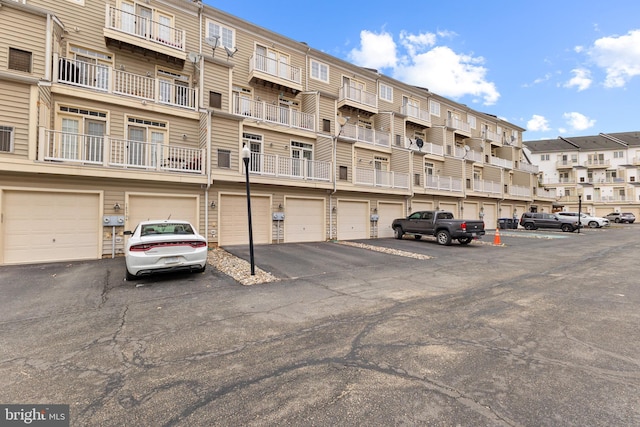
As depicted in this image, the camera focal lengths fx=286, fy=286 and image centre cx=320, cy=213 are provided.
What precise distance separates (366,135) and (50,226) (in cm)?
1634

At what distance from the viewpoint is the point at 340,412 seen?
244 cm

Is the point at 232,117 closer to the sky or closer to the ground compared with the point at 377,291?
closer to the sky

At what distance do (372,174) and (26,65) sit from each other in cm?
1579

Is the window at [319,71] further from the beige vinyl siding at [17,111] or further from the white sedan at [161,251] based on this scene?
the white sedan at [161,251]

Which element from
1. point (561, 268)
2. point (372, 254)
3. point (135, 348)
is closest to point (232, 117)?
point (372, 254)

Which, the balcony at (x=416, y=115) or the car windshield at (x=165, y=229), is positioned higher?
the balcony at (x=416, y=115)

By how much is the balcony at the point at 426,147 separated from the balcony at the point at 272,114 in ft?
27.3

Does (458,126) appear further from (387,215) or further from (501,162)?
(387,215)

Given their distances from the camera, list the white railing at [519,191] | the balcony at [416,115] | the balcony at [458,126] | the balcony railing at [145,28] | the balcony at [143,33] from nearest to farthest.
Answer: the balcony at [143,33], the balcony railing at [145,28], the balcony at [416,115], the balcony at [458,126], the white railing at [519,191]

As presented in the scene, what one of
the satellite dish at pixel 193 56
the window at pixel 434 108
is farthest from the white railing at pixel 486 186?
the satellite dish at pixel 193 56

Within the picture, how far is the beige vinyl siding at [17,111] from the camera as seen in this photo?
9.09m

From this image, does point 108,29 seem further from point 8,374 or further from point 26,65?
point 8,374

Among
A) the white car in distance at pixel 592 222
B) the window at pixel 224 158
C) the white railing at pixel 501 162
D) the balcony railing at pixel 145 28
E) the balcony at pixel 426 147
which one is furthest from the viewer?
the white car in distance at pixel 592 222

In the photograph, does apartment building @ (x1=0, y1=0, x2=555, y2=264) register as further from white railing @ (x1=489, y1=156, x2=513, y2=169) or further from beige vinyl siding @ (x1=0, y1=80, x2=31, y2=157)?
white railing @ (x1=489, y1=156, x2=513, y2=169)
